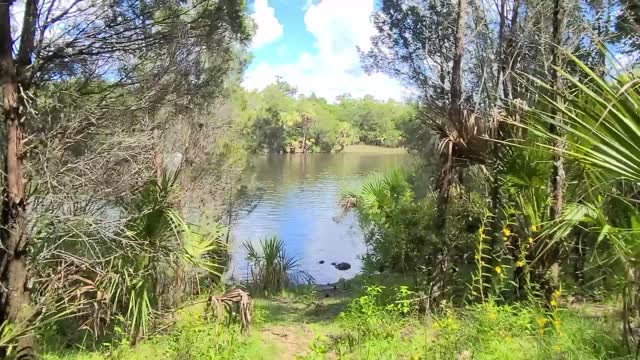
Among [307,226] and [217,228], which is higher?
[217,228]

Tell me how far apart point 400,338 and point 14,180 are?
359cm

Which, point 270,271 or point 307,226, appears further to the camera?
point 307,226

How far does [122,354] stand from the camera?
197 inches

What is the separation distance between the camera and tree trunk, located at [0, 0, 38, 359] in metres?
4.43

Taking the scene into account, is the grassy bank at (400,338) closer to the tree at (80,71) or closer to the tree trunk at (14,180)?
the tree trunk at (14,180)

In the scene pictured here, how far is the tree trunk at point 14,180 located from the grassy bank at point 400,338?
3.09 feet

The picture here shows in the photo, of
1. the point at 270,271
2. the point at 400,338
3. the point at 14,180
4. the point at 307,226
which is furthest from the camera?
the point at 307,226

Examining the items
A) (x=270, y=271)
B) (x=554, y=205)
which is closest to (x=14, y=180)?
(x=554, y=205)

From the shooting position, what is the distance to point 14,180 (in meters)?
4.45

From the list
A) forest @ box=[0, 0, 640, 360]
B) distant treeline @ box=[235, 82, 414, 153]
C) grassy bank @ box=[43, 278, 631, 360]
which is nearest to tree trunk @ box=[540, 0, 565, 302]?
forest @ box=[0, 0, 640, 360]

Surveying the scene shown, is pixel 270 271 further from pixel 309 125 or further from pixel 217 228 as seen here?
pixel 309 125

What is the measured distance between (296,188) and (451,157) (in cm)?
2769

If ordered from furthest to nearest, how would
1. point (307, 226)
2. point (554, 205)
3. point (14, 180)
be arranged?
point (307, 226), point (554, 205), point (14, 180)

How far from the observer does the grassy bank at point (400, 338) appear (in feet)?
13.1
